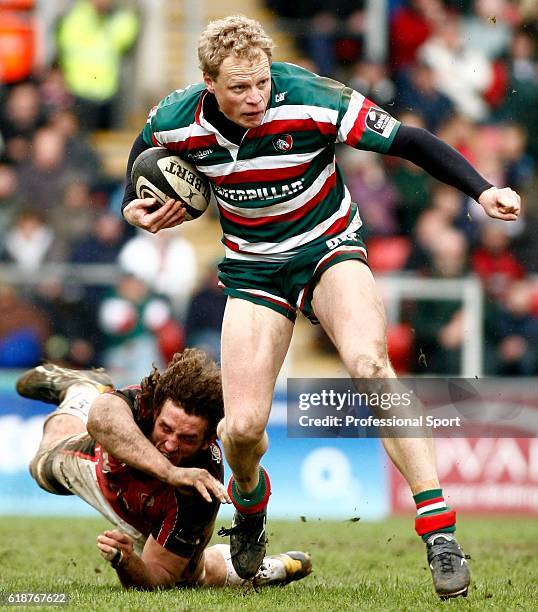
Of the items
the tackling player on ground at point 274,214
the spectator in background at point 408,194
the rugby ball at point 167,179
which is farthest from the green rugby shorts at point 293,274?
the spectator in background at point 408,194

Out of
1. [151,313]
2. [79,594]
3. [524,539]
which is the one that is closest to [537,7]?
[151,313]

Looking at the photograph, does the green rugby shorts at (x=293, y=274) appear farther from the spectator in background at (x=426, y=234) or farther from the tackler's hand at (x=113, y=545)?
the spectator in background at (x=426, y=234)

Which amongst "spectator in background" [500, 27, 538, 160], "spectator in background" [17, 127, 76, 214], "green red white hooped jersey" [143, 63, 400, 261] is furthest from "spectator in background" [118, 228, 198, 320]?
"green red white hooped jersey" [143, 63, 400, 261]

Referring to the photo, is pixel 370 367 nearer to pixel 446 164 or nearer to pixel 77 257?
pixel 446 164

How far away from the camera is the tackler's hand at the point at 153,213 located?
576 cm

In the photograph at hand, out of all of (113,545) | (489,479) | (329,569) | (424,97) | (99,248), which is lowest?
(489,479)

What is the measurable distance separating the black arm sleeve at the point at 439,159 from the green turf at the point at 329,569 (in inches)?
68.8

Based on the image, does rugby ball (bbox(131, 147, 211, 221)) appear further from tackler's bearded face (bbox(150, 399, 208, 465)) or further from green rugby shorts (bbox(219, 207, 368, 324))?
tackler's bearded face (bbox(150, 399, 208, 465))

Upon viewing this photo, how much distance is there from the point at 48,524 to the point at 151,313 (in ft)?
7.16

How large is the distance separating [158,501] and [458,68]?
7.76 m

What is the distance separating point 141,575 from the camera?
18.3 ft

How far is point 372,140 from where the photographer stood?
5.46m

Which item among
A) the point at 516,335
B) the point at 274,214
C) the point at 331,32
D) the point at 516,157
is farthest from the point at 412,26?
the point at 274,214

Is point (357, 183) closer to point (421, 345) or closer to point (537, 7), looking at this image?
point (421, 345)
